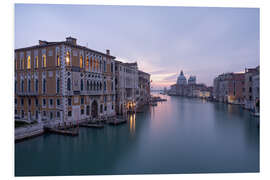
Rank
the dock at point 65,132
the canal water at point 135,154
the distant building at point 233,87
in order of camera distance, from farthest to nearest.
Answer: the distant building at point 233,87
the dock at point 65,132
the canal water at point 135,154

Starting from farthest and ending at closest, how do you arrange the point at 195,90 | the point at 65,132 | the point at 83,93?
the point at 195,90
the point at 83,93
the point at 65,132

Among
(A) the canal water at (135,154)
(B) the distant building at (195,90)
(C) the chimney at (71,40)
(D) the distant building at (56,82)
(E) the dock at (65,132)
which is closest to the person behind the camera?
(A) the canal water at (135,154)

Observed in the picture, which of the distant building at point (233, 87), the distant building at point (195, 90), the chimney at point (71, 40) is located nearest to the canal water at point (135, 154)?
the chimney at point (71, 40)

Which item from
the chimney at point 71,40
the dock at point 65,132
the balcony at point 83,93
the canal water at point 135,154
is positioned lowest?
the canal water at point 135,154

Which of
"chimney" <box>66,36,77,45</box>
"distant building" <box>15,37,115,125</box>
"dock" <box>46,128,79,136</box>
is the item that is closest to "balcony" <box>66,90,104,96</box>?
"distant building" <box>15,37,115,125</box>

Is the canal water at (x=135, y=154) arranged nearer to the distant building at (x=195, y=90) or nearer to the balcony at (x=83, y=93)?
the balcony at (x=83, y=93)

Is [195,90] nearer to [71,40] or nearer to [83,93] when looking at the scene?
[83,93]

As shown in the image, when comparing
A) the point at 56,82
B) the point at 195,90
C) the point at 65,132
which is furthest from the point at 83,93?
the point at 195,90

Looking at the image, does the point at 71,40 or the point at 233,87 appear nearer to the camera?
the point at 71,40

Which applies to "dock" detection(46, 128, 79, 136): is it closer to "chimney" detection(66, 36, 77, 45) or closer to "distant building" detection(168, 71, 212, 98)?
"chimney" detection(66, 36, 77, 45)

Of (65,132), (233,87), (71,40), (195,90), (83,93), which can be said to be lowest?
(65,132)

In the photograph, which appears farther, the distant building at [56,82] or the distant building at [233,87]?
the distant building at [233,87]

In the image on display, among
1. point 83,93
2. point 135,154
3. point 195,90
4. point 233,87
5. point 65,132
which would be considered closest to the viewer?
point 135,154
